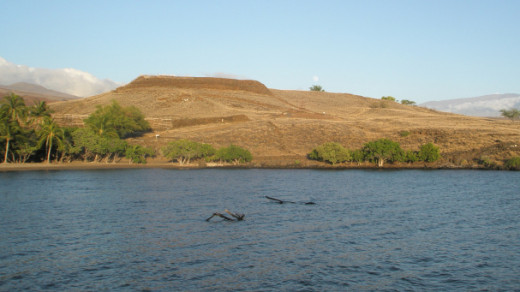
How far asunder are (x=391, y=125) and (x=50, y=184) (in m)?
64.7

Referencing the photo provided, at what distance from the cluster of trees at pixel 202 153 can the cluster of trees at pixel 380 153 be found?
39.1ft

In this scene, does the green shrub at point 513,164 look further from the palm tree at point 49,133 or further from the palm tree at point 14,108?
the palm tree at point 14,108

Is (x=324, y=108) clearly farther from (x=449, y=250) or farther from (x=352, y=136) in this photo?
(x=449, y=250)

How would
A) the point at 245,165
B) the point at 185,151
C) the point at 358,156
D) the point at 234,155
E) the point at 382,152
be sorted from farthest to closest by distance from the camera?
the point at 234,155
the point at 245,165
the point at 358,156
the point at 185,151
the point at 382,152

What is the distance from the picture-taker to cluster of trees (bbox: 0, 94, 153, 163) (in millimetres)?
64125

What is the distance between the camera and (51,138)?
2603 inches

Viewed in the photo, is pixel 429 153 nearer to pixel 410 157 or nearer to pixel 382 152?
pixel 410 157

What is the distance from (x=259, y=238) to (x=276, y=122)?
6620cm

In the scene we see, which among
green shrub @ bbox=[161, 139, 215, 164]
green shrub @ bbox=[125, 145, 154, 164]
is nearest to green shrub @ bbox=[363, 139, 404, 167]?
green shrub @ bbox=[161, 139, 215, 164]

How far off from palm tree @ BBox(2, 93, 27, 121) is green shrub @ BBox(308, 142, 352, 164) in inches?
1639

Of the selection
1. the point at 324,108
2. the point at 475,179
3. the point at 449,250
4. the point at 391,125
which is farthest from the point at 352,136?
the point at 449,250

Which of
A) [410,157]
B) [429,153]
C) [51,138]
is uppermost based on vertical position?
[51,138]

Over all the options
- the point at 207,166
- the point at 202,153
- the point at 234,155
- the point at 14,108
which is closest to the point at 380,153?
the point at 234,155

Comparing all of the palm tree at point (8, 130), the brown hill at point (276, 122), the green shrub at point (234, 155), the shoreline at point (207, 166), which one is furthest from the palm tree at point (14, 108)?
the green shrub at point (234, 155)
